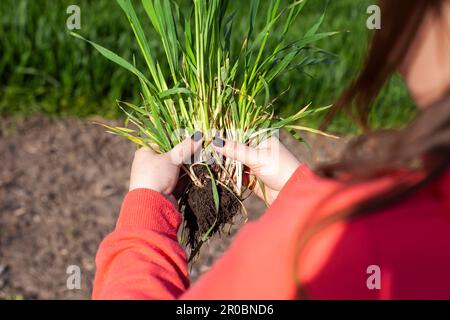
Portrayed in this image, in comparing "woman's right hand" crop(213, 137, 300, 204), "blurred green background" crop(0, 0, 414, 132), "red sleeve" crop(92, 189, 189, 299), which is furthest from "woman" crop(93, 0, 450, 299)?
"blurred green background" crop(0, 0, 414, 132)

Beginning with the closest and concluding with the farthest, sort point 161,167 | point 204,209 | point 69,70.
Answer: point 161,167 < point 204,209 < point 69,70

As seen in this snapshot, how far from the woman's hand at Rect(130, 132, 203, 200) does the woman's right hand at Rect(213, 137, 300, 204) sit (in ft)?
0.25

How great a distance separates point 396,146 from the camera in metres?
0.78

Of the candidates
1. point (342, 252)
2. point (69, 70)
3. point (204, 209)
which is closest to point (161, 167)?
point (204, 209)

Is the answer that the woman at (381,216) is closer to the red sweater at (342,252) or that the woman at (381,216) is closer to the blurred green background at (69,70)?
the red sweater at (342,252)

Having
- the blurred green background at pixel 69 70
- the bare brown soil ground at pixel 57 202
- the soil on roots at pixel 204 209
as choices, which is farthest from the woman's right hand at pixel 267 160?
the blurred green background at pixel 69 70

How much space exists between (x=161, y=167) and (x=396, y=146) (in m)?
0.85

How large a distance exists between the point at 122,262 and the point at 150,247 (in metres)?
0.06

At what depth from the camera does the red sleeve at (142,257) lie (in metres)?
1.14

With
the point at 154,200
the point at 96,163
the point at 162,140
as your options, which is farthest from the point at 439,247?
the point at 96,163

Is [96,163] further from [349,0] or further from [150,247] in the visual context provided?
[150,247]

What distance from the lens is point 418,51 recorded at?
82 centimetres

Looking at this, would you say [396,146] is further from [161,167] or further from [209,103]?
[209,103]

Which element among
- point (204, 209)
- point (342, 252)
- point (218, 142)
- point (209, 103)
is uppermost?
point (209, 103)
